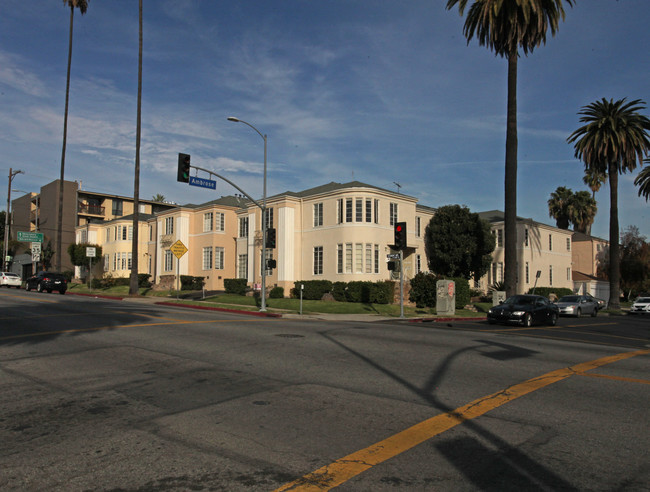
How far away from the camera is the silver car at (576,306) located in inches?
1262

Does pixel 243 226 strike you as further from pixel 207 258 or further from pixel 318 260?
pixel 318 260

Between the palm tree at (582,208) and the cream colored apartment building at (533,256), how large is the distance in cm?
1406

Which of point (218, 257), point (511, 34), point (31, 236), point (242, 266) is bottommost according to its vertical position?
point (242, 266)

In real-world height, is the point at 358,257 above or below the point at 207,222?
below

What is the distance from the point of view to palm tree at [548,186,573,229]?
222 feet

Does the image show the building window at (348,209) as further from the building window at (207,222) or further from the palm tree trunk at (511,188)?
the building window at (207,222)

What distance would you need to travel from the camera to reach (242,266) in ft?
144

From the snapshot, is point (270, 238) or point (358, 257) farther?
point (358, 257)

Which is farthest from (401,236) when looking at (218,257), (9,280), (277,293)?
(9,280)

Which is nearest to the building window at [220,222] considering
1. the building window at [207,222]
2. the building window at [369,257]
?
the building window at [207,222]

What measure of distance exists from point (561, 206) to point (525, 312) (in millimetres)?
51511

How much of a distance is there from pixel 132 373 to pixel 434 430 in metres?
5.61

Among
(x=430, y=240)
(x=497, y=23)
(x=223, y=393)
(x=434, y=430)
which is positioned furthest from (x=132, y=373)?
(x=430, y=240)

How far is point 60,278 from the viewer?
132 feet
